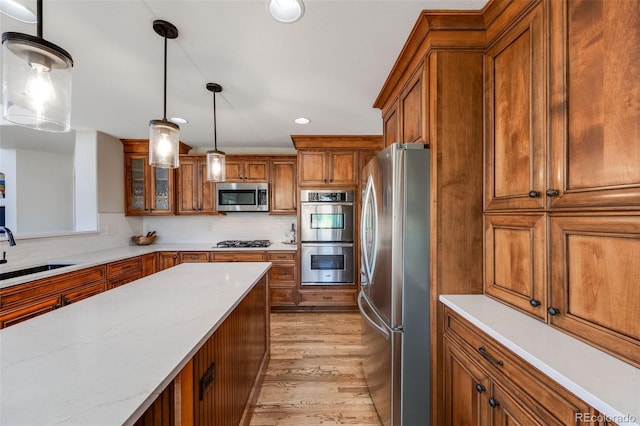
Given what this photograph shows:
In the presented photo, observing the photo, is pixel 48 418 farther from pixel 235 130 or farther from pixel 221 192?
pixel 221 192

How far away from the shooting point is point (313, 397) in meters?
1.97

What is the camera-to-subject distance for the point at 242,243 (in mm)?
3910

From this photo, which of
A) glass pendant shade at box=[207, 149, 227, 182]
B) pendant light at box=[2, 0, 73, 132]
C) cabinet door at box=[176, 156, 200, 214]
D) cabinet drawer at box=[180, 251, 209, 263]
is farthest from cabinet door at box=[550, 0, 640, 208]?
cabinet door at box=[176, 156, 200, 214]

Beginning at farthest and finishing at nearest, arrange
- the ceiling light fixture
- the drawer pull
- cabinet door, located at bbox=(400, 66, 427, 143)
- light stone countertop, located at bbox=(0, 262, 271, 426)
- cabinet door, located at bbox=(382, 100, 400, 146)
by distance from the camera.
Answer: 1. cabinet door, located at bbox=(382, 100, 400, 146)
2. cabinet door, located at bbox=(400, 66, 427, 143)
3. the ceiling light fixture
4. the drawer pull
5. light stone countertop, located at bbox=(0, 262, 271, 426)

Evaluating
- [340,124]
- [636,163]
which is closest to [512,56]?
[636,163]

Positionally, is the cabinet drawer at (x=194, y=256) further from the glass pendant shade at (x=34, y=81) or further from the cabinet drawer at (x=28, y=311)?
the glass pendant shade at (x=34, y=81)

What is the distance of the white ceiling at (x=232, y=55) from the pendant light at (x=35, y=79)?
658 millimetres

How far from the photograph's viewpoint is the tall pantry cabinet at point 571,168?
808 mm

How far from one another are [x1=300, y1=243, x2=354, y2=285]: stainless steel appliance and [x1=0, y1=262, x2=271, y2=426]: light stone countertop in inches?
84.2

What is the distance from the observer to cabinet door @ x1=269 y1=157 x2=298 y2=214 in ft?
12.8

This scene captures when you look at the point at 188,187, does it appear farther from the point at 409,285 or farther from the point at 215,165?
the point at 409,285

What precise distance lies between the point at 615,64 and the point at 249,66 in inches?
72.3

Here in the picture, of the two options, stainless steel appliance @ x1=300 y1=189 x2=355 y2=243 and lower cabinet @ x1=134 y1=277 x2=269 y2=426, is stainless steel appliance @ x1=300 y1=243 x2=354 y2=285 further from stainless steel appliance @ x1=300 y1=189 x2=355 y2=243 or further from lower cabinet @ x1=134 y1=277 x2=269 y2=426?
lower cabinet @ x1=134 y1=277 x2=269 y2=426

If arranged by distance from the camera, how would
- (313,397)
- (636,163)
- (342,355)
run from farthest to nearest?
(342,355)
(313,397)
(636,163)
